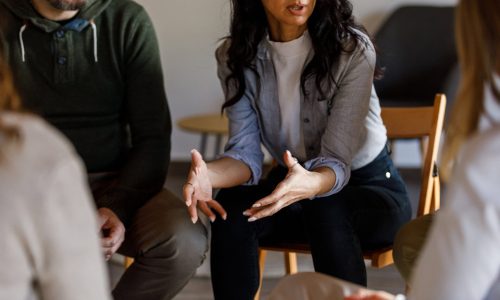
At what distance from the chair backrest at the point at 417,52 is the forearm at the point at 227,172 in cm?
227

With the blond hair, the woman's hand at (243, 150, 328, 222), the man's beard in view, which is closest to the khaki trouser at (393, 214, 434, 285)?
the woman's hand at (243, 150, 328, 222)

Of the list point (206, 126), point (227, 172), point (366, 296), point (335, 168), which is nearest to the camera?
point (366, 296)

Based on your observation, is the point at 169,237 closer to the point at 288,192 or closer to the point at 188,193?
the point at 188,193

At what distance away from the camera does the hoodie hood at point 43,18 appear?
230cm

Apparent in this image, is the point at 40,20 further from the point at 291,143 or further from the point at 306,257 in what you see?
the point at 306,257

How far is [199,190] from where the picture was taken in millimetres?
2115

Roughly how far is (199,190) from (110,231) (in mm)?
241

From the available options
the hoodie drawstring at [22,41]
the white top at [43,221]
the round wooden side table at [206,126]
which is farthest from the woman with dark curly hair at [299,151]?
the round wooden side table at [206,126]

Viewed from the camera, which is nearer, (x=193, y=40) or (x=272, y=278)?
(x=272, y=278)

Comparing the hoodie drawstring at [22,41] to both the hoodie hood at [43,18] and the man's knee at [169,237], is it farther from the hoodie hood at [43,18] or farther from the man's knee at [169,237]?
the man's knee at [169,237]

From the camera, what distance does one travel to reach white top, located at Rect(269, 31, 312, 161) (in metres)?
2.24

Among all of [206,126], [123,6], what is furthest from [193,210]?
[206,126]

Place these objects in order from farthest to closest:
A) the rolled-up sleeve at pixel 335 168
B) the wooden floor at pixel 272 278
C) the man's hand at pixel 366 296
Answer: the wooden floor at pixel 272 278 → the rolled-up sleeve at pixel 335 168 → the man's hand at pixel 366 296

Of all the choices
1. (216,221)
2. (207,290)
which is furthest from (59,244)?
(207,290)
